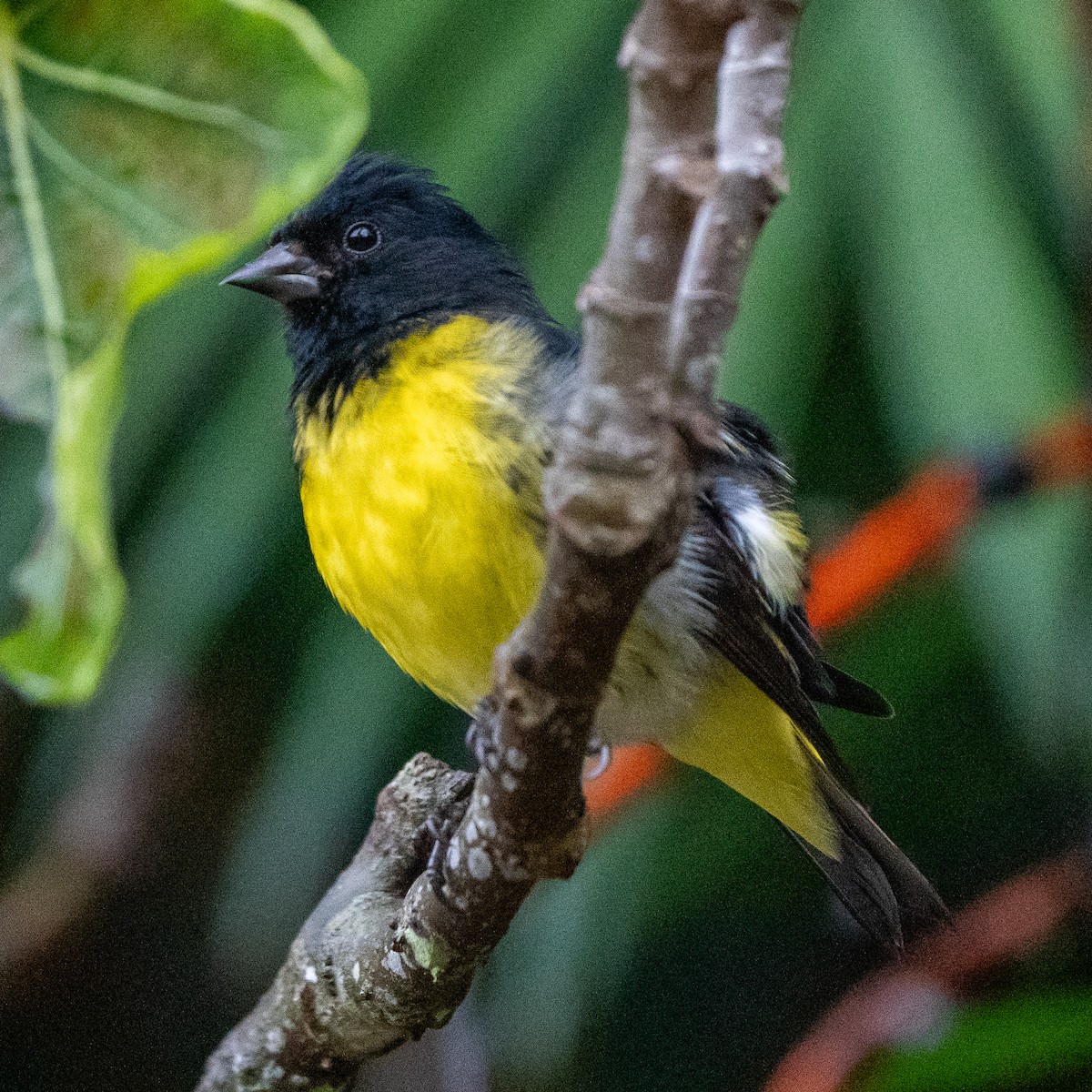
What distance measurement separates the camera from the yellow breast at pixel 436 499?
99 cm

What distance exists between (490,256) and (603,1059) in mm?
981

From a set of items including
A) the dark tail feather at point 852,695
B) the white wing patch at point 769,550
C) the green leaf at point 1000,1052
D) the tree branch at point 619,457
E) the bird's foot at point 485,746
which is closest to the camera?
the tree branch at point 619,457

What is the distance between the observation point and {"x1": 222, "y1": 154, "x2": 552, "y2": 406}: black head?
1185 millimetres

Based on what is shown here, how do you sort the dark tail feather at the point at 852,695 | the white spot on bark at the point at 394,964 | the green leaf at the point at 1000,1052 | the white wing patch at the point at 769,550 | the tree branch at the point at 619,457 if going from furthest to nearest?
the green leaf at the point at 1000,1052 < the dark tail feather at the point at 852,695 < the white wing patch at the point at 769,550 < the white spot on bark at the point at 394,964 < the tree branch at the point at 619,457

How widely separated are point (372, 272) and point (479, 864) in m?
0.64

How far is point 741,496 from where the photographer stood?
1.13 m

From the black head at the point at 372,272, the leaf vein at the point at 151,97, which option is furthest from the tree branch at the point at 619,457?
the black head at the point at 372,272

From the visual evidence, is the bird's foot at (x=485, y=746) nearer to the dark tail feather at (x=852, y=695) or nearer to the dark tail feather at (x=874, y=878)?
the dark tail feather at (x=852, y=695)

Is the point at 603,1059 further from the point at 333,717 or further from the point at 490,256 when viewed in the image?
the point at 490,256

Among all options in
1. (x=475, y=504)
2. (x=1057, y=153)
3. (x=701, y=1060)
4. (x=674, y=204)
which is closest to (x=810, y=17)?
(x=1057, y=153)

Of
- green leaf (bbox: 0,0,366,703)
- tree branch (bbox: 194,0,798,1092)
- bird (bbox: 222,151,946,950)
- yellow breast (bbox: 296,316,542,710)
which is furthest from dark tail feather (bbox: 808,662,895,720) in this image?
green leaf (bbox: 0,0,366,703)

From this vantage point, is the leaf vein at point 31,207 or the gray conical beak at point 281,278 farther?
the gray conical beak at point 281,278

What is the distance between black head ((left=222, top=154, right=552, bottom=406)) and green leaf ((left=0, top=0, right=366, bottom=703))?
26.7 inches

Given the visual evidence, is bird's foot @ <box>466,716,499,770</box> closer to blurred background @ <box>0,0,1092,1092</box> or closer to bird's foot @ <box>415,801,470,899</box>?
bird's foot @ <box>415,801,470,899</box>
